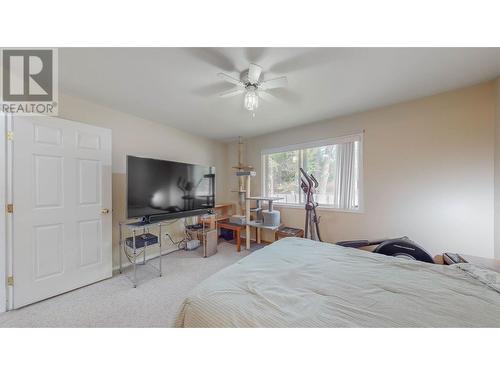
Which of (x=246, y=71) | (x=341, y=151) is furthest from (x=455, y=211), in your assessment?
(x=246, y=71)

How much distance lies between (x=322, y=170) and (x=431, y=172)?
1.36 metres

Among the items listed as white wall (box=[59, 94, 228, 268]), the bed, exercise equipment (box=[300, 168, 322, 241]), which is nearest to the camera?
the bed

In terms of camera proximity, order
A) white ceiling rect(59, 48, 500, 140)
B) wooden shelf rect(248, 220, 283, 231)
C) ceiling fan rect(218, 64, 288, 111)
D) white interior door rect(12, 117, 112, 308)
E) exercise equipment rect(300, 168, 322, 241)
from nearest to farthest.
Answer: white ceiling rect(59, 48, 500, 140) < ceiling fan rect(218, 64, 288, 111) < white interior door rect(12, 117, 112, 308) < exercise equipment rect(300, 168, 322, 241) < wooden shelf rect(248, 220, 283, 231)

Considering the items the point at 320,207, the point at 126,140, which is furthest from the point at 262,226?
the point at 126,140

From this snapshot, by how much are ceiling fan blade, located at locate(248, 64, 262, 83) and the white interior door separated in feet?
6.70

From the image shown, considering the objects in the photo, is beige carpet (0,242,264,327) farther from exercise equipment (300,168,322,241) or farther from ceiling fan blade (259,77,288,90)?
ceiling fan blade (259,77,288,90)

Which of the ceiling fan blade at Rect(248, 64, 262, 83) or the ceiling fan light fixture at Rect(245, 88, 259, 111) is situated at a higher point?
the ceiling fan blade at Rect(248, 64, 262, 83)

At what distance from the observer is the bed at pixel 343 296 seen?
854mm

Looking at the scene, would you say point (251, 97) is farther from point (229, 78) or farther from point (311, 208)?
point (311, 208)

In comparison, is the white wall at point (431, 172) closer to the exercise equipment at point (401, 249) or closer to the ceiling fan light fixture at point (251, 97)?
the exercise equipment at point (401, 249)

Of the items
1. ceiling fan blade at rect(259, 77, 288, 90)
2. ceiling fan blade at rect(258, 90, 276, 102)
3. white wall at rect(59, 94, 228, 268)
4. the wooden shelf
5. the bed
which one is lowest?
the wooden shelf

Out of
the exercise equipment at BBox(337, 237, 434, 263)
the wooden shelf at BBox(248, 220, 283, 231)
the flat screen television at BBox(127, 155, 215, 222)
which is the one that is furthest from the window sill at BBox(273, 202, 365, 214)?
the flat screen television at BBox(127, 155, 215, 222)

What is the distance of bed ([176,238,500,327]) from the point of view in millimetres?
854

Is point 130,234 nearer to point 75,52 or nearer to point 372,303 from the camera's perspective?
point 75,52
